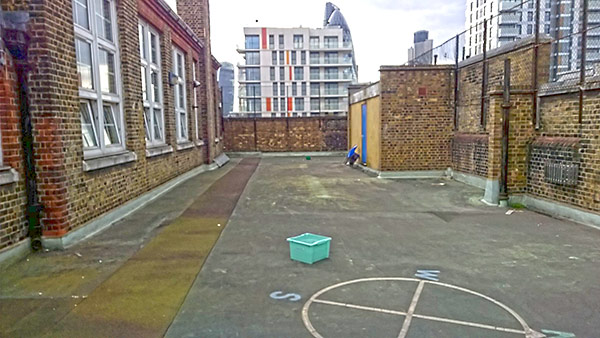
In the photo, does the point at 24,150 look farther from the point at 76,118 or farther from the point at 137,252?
the point at 137,252

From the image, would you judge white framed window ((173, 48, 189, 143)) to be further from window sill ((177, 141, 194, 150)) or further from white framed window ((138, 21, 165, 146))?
white framed window ((138, 21, 165, 146))

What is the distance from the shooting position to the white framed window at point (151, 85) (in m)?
10.3

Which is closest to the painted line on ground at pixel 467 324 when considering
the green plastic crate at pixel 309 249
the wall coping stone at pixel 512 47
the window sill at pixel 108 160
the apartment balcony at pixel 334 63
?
the green plastic crate at pixel 309 249

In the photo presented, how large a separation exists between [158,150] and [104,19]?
3.75 metres

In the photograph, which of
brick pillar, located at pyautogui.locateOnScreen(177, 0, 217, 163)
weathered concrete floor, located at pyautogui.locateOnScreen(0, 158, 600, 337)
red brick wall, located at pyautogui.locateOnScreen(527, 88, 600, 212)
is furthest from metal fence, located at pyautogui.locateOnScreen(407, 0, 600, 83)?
brick pillar, located at pyautogui.locateOnScreen(177, 0, 217, 163)

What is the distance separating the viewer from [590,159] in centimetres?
685

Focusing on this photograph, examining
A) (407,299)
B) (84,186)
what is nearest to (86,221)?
(84,186)

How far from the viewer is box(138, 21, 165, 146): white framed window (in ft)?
33.8

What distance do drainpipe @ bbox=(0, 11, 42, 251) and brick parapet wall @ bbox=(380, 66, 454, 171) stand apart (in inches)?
414

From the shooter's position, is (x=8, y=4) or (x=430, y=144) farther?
(x=430, y=144)

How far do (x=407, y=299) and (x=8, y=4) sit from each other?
6.50m

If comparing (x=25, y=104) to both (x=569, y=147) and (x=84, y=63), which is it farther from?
(x=569, y=147)

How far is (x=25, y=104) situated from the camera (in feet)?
17.5

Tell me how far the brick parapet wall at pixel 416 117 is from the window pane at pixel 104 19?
8.67 metres
